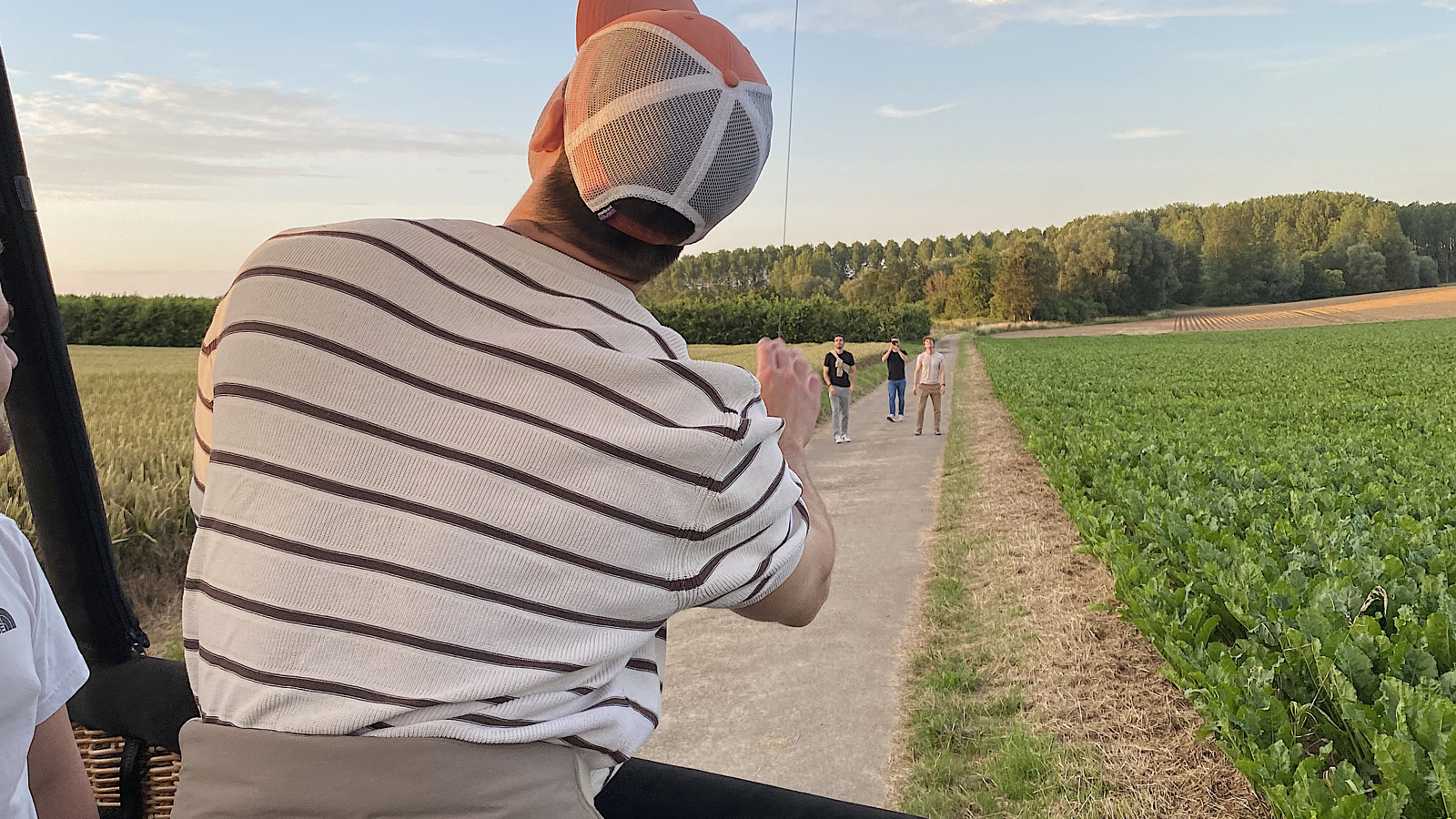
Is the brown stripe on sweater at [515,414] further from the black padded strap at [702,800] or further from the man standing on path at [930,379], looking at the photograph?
the man standing on path at [930,379]

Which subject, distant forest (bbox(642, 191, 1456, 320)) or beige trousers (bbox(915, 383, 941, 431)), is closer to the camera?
beige trousers (bbox(915, 383, 941, 431))

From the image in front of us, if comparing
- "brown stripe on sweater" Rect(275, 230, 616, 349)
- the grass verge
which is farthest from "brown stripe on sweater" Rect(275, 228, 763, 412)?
the grass verge

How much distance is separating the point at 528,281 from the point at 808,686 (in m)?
4.38

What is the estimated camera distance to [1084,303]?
87.8 m

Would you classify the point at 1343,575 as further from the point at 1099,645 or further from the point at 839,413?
the point at 839,413

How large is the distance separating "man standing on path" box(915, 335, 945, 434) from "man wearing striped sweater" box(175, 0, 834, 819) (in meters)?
14.1

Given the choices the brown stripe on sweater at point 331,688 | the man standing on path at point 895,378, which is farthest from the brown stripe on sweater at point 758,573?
the man standing on path at point 895,378

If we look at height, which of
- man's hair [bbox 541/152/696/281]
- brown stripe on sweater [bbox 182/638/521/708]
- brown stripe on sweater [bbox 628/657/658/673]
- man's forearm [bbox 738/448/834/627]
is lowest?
brown stripe on sweater [bbox 628/657/658/673]

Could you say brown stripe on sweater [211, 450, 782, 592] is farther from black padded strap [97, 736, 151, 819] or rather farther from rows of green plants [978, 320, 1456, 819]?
rows of green plants [978, 320, 1456, 819]

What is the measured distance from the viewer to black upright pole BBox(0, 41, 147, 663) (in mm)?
1779

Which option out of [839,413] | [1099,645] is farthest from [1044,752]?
[839,413]

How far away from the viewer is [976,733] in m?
4.37

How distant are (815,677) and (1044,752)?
146 cm

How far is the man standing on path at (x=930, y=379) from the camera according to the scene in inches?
591
